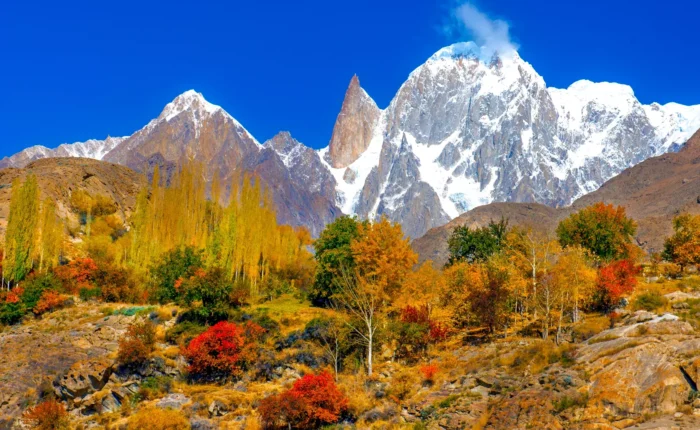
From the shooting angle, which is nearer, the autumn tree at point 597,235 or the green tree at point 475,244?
the autumn tree at point 597,235

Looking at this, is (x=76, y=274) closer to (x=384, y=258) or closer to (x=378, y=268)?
(x=378, y=268)

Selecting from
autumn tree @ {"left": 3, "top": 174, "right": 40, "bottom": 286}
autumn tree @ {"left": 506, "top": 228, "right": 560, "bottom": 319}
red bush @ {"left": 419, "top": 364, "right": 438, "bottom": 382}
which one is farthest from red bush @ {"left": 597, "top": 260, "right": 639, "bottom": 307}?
autumn tree @ {"left": 3, "top": 174, "right": 40, "bottom": 286}

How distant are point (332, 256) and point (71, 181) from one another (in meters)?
49.2

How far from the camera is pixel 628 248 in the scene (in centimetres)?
5872

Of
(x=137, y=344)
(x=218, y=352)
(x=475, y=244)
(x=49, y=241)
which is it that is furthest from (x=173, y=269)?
(x=475, y=244)

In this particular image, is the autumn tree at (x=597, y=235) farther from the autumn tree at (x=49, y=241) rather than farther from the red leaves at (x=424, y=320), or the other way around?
the autumn tree at (x=49, y=241)

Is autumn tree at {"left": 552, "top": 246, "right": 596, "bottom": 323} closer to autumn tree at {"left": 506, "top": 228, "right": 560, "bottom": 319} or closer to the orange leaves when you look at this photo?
autumn tree at {"left": 506, "top": 228, "right": 560, "bottom": 319}

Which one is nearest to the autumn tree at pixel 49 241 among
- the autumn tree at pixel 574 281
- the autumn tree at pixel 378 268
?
the autumn tree at pixel 378 268

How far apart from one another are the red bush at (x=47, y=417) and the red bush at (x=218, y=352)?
24.5 ft

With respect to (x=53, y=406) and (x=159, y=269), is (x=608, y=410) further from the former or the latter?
(x=159, y=269)

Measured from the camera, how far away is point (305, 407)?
92.2 feet

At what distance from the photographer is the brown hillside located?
7356 cm

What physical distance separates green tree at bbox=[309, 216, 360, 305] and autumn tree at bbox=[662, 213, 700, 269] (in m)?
26.2

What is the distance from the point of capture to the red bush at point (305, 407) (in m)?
28.1
